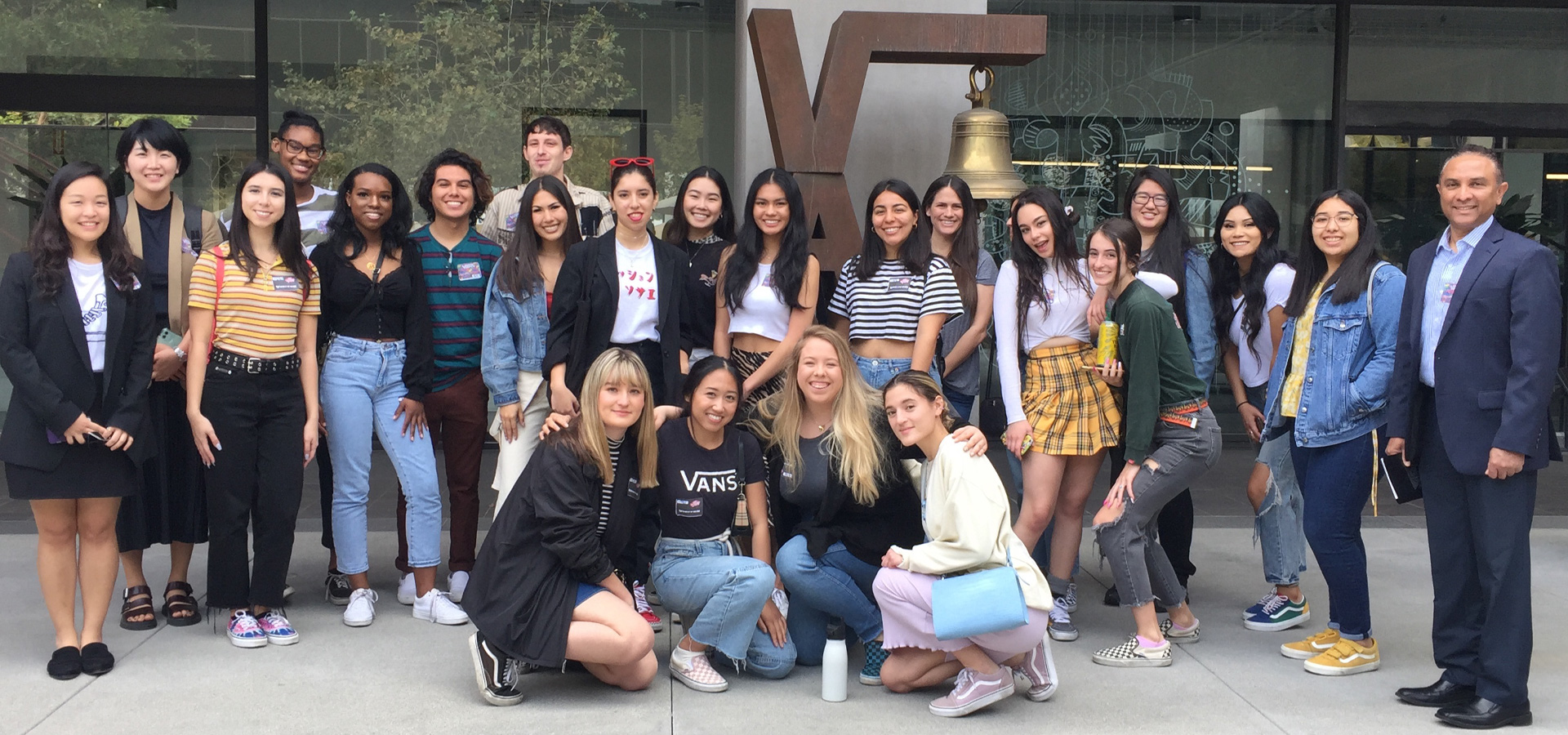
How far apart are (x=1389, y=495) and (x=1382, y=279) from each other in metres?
4.17

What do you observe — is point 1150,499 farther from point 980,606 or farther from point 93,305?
point 93,305

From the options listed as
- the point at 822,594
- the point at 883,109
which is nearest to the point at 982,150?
the point at 883,109

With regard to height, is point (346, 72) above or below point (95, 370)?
above

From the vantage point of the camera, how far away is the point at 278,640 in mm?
4684

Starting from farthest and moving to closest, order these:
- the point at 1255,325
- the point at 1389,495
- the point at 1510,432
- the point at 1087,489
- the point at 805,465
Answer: the point at 1389,495
the point at 1255,325
the point at 1087,489
the point at 805,465
the point at 1510,432

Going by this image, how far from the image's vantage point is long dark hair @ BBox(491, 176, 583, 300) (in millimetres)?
4934

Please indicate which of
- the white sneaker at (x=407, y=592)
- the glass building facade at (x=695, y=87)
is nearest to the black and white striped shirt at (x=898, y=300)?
the white sneaker at (x=407, y=592)

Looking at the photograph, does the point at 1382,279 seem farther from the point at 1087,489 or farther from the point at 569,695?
the point at 569,695

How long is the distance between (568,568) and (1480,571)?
9.17 ft

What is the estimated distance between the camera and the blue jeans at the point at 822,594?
4.37m

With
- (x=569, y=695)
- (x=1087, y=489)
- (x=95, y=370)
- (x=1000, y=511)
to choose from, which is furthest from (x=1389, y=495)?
(x=95, y=370)

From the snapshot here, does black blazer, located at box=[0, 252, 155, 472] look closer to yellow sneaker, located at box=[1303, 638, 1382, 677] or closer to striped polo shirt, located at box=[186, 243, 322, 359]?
striped polo shirt, located at box=[186, 243, 322, 359]

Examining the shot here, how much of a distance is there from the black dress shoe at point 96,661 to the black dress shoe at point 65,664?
0.7 inches

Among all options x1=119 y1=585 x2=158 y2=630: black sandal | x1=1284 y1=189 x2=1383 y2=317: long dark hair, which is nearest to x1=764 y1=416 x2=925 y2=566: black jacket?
x1=1284 y1=189 x2=1383 y2=317: long dark hair
